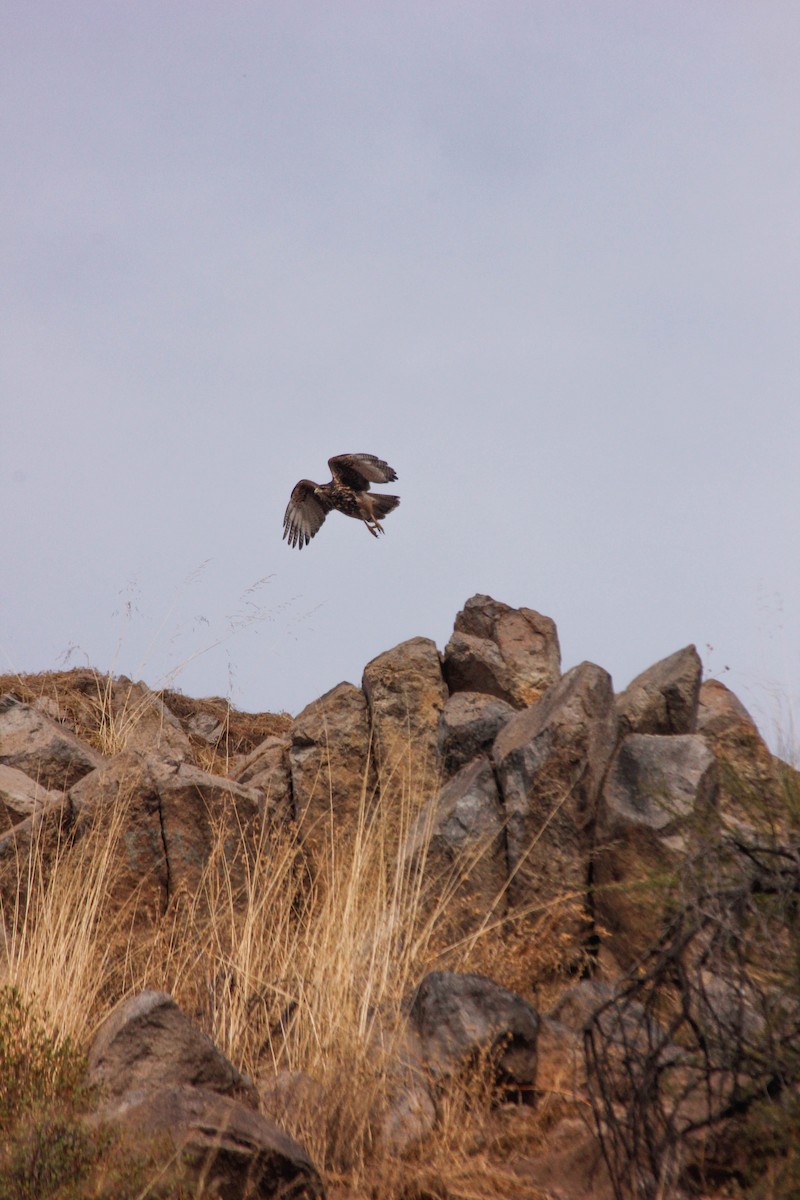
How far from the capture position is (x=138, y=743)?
10.1 meters

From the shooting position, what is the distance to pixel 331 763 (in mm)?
7848

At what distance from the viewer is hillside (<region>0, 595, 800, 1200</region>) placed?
3.62 metres

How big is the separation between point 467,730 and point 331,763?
97cm

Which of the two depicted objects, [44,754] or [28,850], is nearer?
[28,850]

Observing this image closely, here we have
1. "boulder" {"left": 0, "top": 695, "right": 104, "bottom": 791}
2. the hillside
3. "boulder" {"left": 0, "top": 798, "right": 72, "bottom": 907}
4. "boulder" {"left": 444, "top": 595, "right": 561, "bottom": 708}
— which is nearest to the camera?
the hillside

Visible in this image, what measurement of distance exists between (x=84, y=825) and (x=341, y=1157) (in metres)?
3.09

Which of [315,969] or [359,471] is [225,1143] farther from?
[359,471]

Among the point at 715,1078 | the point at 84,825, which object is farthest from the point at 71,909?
the point at 715,1078

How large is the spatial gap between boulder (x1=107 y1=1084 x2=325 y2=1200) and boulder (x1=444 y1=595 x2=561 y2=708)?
4.69 m

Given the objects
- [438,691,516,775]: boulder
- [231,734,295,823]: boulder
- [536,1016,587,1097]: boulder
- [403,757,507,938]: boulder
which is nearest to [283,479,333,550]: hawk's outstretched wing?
[231,734,295,823]: boulder

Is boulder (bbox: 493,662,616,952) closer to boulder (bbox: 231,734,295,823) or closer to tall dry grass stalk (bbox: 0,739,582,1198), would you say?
tall dry grass stalk (bbox: 0,739,582,1198)

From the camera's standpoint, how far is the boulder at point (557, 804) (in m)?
6.25

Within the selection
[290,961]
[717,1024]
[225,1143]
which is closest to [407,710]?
[290,961]

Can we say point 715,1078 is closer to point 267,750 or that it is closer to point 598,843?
point 598,843
